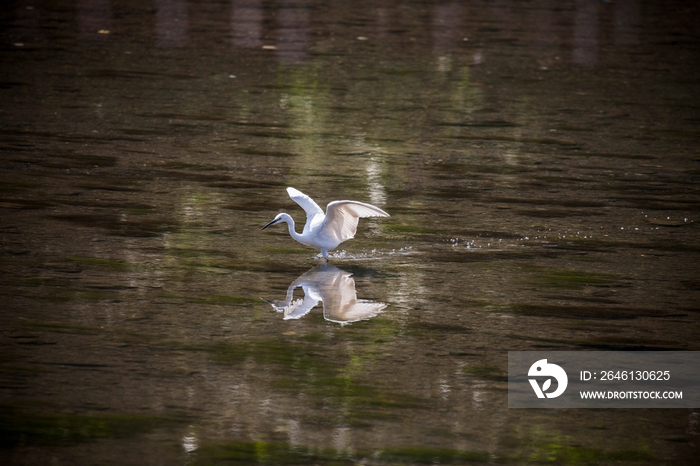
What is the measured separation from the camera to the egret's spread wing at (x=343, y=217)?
21.4 ft

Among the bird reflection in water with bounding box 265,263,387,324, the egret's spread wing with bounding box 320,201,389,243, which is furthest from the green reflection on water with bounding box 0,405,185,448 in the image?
the egret's spread wing with bounding box 320,201,389,243

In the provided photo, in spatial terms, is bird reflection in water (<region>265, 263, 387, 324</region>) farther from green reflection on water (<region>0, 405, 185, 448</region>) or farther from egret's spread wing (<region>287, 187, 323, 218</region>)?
green reflection on water (<region>0, 405, 185, 448</region>)

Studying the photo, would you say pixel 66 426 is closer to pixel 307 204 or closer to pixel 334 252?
pixel 307 204

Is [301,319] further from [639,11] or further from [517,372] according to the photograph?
[639,11]

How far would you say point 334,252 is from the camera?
7148 mm

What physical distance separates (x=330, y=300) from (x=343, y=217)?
657 mm

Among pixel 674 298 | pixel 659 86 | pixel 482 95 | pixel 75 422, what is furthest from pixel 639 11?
pixel 75 422

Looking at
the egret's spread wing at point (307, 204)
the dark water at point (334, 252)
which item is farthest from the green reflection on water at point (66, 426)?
the egret's spread wing at point (307, 204)

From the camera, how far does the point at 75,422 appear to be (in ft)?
15.0

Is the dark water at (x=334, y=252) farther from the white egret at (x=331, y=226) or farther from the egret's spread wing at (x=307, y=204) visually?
the egret's spread wing at (x=307, y=204)

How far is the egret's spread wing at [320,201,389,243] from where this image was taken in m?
6.51

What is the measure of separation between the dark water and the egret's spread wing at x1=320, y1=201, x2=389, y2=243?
0.24 meters

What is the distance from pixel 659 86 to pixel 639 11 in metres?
7.39

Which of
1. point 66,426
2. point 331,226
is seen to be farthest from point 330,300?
point 66,426
